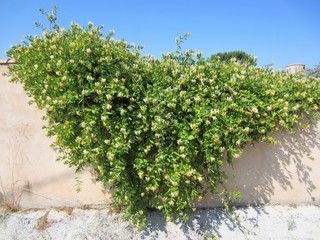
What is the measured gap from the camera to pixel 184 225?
3225mm

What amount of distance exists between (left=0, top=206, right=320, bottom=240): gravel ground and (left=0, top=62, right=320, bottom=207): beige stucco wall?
0.18 meters

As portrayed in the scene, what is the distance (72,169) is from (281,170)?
2829mm

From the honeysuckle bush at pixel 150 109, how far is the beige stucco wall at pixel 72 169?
331mm

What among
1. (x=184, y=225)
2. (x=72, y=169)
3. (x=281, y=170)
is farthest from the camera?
(x=72, y=169)

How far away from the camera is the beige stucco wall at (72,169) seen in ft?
11.2

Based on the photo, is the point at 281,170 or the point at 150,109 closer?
the point at 150,109

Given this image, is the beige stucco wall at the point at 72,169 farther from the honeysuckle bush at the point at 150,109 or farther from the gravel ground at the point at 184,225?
the honeysuckle bush at the point at 150,109

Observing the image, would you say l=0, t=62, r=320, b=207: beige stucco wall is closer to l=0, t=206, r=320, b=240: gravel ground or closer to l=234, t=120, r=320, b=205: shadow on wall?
l=234, t=120, r=320, b=205: shadow on wall

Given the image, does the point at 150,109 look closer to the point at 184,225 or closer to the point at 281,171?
the point at 184,225

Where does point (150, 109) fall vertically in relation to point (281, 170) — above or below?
above

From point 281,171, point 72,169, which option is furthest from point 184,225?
point 72,169

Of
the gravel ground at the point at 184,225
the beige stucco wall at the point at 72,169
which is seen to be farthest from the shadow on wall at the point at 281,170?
the gravel ground at the point at 184,225

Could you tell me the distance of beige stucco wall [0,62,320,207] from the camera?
Answer: 3.41m

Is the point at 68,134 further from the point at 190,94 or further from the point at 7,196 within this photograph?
the point at 7,196
